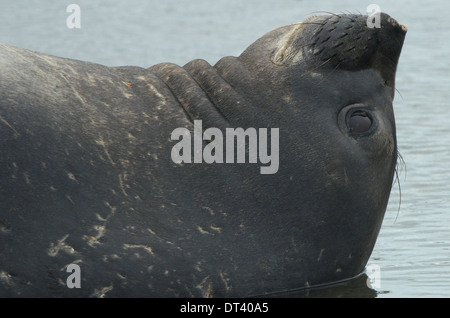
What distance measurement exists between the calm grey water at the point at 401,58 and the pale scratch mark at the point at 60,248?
5.56 feet

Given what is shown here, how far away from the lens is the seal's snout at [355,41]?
674 cm

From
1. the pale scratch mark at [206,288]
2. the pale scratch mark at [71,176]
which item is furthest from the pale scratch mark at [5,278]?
the pale scratch mark at [206,288]

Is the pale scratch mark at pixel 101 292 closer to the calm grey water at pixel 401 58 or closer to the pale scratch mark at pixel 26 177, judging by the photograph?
the pale scratch mark at pixel 26 177

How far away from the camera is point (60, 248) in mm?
6000

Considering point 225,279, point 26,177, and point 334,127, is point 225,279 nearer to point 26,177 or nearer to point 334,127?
point 334,127

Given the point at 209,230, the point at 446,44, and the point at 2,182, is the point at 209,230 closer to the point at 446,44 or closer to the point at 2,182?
the point at 2,182

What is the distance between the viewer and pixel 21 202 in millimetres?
5953

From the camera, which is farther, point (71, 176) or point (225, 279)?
point (225, 279)

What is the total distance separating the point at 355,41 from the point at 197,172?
1316mm

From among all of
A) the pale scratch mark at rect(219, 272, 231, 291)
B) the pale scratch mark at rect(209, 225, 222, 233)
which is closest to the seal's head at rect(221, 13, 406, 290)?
the pale scratch mark at rect(209, 225, 222, 233)

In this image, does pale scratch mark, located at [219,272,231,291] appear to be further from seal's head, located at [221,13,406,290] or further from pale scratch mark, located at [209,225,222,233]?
seal's head, located at [221,13,406,290]

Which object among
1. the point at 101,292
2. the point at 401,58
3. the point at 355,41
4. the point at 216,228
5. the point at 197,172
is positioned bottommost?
the point at 101,292

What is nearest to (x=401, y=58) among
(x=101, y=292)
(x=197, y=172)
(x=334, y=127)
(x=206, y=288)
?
(x=334, y=127)

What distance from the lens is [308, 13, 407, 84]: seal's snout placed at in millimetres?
6738
